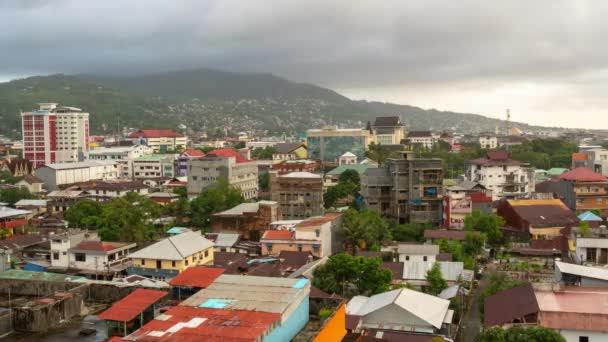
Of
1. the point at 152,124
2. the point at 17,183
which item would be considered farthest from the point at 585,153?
the point at 152,124

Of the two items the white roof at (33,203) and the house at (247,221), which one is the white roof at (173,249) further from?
the white roof at (33,203)

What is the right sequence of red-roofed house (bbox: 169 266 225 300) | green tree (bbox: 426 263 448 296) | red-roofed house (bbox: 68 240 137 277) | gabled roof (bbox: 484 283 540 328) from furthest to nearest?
red-roofed house (bbox: 68 240 137 277), green tree (bbox: 426 263 448 296), red-roofed house (bbox: 169 266 225 300), gabled roof (bbox: 484 283 540 328)

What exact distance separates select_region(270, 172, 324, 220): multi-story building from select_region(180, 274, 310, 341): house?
19530mm

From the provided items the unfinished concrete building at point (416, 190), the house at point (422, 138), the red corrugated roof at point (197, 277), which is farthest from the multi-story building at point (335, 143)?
the red corrugated roof at point (197, 277)

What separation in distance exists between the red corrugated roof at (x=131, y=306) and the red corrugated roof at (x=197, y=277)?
1.42 metres

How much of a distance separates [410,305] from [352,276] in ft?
11.5

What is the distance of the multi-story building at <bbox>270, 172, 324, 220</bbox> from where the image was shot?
120ft

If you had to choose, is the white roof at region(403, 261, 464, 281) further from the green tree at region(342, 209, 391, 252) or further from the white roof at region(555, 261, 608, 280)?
the green tree at region(342, 209, 391, 252)

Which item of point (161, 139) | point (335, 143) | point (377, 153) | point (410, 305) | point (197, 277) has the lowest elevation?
point (410, 305)

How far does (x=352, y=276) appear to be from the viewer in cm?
2095

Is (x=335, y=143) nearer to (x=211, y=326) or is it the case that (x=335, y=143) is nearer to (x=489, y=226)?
(x=489, y=226)

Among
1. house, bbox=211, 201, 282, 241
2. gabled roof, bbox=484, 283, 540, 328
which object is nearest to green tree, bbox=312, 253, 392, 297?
gabled roof, bbox=484, 283, 540, 328

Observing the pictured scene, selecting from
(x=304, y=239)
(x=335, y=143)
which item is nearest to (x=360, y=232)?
(x=304, y=239)

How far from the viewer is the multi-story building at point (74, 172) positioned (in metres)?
56.5
